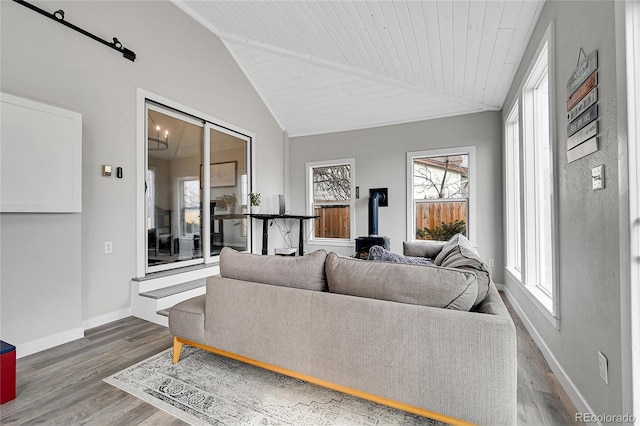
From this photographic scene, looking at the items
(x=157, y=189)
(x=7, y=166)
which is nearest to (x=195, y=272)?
(x=157, y=189)

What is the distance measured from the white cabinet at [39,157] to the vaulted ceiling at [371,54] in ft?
7.71

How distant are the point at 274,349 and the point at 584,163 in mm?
2031

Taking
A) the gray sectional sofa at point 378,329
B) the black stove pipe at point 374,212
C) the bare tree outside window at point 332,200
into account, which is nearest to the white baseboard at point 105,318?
the gray sectional sofa at point 378,329

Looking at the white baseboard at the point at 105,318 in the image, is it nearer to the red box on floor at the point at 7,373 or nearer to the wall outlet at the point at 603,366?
the red box on floor at the point at 7,373

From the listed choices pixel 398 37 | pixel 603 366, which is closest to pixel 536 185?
pixel 603 366

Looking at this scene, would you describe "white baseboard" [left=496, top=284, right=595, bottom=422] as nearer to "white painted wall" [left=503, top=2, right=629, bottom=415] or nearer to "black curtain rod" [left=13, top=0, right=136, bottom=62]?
"white painted wall" [left=503, top=2, right=629, bottom=415]

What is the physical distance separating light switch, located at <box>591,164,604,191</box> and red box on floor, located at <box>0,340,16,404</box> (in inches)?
129

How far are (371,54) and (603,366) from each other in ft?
11.6

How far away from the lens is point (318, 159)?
5.89 metres

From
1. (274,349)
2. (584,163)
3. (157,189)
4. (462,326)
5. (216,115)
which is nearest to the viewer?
(462,326)

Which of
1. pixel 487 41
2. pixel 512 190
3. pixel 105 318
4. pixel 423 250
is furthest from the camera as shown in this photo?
pixel 512 190

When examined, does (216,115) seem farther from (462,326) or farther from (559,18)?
(462,326)

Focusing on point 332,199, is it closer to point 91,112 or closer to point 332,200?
point 332,200

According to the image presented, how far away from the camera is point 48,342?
7.95 feet
